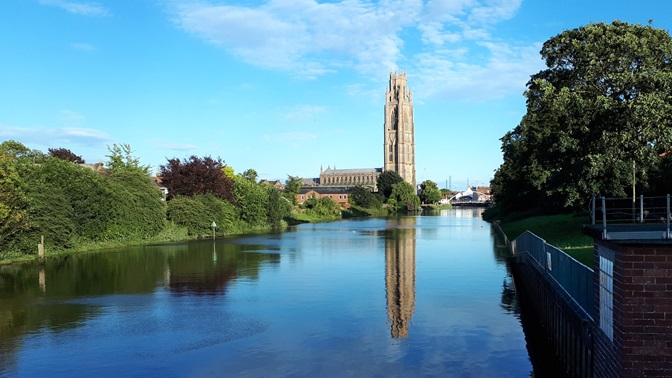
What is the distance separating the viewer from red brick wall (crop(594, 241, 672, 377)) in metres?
10.2

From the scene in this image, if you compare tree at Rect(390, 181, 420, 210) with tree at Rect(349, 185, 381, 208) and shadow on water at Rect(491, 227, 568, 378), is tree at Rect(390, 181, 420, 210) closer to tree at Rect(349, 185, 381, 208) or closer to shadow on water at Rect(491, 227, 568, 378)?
tree at Rect(349, 185, 381, 208)

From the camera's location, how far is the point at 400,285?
107ft

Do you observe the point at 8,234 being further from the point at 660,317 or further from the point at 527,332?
the point at 660,317

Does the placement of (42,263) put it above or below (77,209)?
below

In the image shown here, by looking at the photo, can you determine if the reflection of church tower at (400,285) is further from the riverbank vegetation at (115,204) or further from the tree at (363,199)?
the tree at (363,199)

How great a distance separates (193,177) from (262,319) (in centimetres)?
5556

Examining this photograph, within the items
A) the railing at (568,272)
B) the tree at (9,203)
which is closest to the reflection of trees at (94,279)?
the tree at (9,203)

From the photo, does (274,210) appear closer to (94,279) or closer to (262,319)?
(94,279)

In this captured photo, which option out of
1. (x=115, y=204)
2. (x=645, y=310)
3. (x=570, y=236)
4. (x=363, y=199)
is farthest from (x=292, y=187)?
(x=645, y=310)

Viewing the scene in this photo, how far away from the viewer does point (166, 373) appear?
17125 mm

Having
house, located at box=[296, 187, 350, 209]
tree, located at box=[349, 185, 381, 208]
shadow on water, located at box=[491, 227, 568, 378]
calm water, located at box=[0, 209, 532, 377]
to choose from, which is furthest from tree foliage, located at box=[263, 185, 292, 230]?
house, located at box=[296, 187, 350, 209]

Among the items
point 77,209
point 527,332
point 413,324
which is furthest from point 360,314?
point 77,209

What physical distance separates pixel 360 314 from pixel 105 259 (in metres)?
29.8

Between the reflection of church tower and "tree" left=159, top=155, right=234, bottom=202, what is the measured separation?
30.7 meters
